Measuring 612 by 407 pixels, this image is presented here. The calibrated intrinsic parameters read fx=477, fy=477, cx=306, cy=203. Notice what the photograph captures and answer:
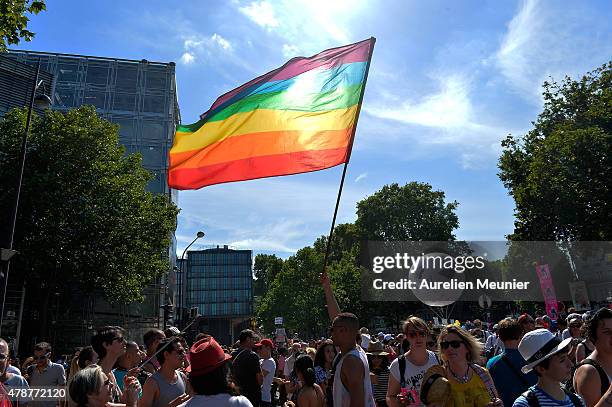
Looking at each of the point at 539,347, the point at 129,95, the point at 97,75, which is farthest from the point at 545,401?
the point at 97,75

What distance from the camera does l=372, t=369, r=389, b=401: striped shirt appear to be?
609 cm

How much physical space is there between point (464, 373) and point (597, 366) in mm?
944

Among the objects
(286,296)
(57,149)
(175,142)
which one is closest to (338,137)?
(175,142)

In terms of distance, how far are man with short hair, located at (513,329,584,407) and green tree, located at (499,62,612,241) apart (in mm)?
24341

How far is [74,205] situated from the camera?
22344 millimetres

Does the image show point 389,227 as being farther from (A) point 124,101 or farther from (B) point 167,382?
(B) point 167,382

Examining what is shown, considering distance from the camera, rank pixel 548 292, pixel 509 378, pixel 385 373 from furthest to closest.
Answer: pixel 548 292 < pixel 385 373 < pixel 509 378

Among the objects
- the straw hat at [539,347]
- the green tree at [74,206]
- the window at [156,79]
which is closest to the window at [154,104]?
the window at [156,79]

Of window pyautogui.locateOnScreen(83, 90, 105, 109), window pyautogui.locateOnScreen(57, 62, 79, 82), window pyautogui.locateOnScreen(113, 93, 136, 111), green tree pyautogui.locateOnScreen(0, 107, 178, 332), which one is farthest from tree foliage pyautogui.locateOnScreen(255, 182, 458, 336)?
window pyautogui.locateOnScreen(57, 62, 79, 82)

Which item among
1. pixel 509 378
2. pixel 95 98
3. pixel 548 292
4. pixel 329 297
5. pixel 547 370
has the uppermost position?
pixel 95 98

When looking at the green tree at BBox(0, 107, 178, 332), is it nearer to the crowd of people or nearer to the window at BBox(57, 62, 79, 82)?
the crowd of people

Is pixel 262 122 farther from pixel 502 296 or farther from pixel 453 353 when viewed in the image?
pixel 502 296

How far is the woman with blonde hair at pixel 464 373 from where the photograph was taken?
3.62 meters

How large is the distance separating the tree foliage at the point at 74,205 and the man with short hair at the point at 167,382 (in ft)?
65.1
